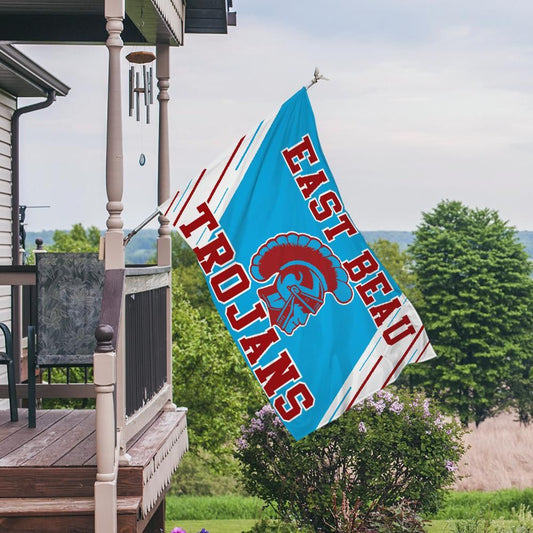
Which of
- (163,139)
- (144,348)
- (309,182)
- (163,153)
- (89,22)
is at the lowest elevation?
(144,348)

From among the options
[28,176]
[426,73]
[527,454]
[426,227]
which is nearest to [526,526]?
[527,454]

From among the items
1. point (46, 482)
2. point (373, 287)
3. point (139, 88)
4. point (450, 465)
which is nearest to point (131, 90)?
point (139, 88)

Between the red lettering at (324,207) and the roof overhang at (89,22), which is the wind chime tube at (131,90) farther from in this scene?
the red lettering at (324,207)

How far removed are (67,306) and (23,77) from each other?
4.69 m

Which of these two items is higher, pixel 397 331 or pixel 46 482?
pixel 397 331

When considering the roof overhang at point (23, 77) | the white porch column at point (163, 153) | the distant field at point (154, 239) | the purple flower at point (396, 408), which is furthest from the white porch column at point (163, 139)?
the distant field at point (154, 239)

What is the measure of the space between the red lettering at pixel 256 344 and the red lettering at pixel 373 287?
0.66 metres

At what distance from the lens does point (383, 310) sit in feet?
19.3

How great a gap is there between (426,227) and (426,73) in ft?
64.6

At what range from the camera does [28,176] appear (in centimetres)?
3834

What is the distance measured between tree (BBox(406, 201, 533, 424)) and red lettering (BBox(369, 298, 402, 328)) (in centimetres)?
2751

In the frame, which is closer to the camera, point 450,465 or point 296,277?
point 296,277

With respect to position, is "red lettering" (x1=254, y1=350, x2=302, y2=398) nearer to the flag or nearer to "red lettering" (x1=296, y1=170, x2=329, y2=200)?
the flag

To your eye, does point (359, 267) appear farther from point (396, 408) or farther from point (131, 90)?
point (396, 408)
